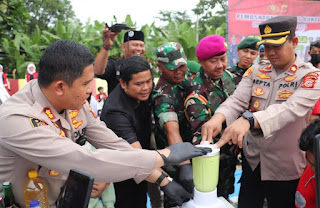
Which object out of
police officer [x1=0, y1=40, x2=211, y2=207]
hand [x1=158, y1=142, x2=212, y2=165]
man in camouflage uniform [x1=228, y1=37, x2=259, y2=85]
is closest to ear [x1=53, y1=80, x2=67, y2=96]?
police officer [x1=0, y1=40, x2=211, y2=207]

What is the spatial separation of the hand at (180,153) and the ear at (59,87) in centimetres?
55

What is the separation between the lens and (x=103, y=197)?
1912 mm

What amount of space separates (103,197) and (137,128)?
22.2 inches

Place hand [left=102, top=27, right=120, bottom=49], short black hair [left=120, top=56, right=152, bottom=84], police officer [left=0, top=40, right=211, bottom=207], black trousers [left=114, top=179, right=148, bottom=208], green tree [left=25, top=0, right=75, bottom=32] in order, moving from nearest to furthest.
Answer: police officer [left=0, top=40, right=211, bottom=207], short black hair [left=120, top=56, right=152, bottom=84], black trousers [left=114, top=179, right=148, bottom=208], hand [left=102, top=27, right=120, bottom=49], green tree [left=25, top=0, right=75, bottom=32]

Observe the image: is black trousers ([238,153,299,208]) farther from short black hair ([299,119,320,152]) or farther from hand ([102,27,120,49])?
hand ([102,27,120,49])

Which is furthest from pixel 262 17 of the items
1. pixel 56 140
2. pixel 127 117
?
pixel 56 140

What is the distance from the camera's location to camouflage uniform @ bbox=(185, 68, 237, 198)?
1.77 metres

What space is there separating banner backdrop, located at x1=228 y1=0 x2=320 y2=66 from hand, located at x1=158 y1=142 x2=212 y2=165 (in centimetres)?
710

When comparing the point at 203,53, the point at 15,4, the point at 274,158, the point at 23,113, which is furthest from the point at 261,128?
the point at 15,4

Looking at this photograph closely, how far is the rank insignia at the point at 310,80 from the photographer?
1.51 metres

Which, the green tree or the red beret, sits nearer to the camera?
the red beret

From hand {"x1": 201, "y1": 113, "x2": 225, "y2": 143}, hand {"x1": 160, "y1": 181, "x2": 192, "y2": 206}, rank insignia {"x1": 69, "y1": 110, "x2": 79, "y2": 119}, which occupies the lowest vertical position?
hand {"x1": 160, "y1": 181, "x2": 192, "y2": 206}

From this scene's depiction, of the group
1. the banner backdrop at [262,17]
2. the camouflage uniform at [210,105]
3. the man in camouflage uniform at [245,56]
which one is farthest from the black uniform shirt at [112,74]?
the banner backdrop at [262,17]

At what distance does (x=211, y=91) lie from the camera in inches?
77.6
